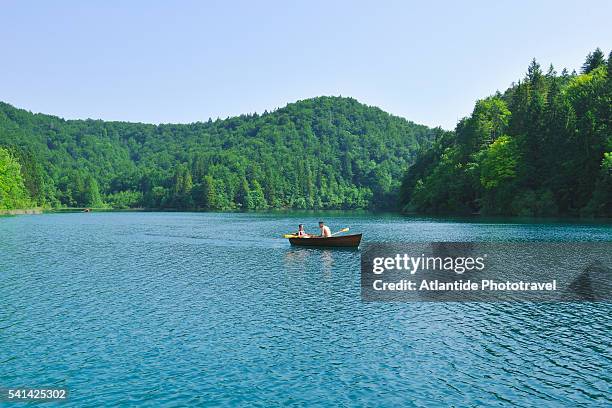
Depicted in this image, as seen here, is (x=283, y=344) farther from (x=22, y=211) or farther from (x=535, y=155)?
(x=22, y=211)

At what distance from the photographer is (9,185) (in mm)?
148750

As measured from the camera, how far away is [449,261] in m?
46.8

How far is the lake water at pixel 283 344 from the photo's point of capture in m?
17.2

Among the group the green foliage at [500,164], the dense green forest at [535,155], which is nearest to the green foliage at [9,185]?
the dense green forest at [535,155]

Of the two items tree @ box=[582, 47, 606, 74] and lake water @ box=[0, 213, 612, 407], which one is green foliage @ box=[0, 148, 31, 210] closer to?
lake water @ box=[0, 213, 612, 407]

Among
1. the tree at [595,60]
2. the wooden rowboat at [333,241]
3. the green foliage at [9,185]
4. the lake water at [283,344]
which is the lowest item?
the lake water at [283,344]

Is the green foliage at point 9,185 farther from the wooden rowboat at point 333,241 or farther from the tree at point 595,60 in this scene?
the tree at point 595,60

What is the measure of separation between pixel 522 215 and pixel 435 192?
3429 centimetres

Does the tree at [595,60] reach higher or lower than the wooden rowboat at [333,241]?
higher

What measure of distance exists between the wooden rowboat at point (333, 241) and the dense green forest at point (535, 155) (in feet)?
171

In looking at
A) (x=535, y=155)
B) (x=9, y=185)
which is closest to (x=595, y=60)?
(x=535, y=155)

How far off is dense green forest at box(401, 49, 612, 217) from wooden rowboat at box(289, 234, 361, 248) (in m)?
52.0

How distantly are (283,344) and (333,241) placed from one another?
35804mm

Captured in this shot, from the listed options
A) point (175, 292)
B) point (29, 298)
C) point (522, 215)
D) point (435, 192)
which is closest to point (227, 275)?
point (175, 292)
